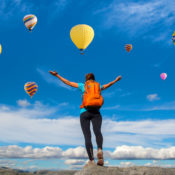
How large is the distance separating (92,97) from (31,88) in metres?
40.4

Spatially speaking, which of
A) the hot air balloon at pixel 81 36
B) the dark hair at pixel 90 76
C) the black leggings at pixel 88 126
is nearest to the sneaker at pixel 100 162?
the black leggings at pixel 88 126

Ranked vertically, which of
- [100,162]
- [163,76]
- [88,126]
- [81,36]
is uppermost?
[163,76]

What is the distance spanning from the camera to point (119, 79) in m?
10.6

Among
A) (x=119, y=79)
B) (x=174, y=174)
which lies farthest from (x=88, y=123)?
(x=174, y=174)

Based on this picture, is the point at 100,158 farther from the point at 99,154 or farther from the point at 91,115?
the point at 91,115

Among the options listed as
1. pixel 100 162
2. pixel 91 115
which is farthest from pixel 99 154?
pixel 91 115

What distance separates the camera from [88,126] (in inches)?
382

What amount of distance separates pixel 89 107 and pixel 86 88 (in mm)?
835

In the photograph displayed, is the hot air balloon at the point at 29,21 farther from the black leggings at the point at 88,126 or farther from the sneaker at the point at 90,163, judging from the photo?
the sneaker at the point at 90,163

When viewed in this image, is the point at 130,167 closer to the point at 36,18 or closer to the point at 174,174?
the point at 174,174

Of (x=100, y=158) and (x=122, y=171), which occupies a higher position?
(x=100, y=158)

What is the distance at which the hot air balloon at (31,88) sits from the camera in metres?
47.4

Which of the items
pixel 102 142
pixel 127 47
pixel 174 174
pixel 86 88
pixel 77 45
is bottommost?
pixel 174 174

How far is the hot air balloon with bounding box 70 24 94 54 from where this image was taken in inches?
1233
